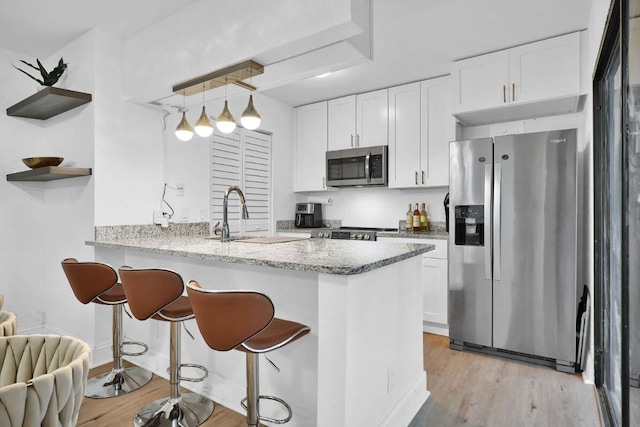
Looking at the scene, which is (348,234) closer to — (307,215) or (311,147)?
(307,215)

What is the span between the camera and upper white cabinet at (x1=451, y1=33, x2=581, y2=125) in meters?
2.91

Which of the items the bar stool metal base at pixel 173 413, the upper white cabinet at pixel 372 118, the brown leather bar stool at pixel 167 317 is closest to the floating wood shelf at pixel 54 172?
the brown leather bar stool at pixel 167 317

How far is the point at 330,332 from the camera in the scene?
1508mm

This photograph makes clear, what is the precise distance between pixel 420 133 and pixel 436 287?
1599 millimetres

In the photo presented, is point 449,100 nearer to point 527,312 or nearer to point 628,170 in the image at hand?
point 527,312

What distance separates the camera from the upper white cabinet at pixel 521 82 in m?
2.91

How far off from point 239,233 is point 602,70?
3336 mm

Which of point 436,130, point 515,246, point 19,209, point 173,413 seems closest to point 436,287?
point 515,246

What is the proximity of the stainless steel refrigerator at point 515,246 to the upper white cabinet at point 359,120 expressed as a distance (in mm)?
1193

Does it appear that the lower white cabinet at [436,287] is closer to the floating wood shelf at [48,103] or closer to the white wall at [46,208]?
the white wall at [46,208]

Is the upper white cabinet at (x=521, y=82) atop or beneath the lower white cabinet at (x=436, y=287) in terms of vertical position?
atop

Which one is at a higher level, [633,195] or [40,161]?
[40,161]

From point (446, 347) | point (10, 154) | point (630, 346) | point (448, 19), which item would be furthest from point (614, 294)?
point (10, 154)

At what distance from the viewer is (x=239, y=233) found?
4.04 meters
